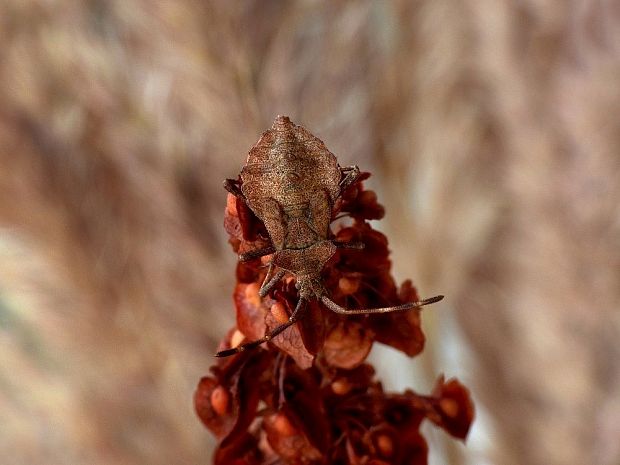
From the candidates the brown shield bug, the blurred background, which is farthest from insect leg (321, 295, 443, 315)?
the blurred background

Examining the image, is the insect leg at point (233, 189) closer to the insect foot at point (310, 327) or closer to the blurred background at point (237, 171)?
the insect foot at point (310, 327)

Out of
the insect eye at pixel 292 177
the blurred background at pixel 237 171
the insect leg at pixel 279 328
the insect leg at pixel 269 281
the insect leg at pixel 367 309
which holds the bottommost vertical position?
the insect leg at pixel 279 328

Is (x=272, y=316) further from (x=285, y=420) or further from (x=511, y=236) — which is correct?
(x=511, y=236)

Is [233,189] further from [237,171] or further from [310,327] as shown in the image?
[237,171]

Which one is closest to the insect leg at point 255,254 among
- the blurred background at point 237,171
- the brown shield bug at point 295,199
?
the brown shield bug at point 295,199

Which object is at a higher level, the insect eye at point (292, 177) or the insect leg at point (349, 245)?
the insect eye at point (292, 177)

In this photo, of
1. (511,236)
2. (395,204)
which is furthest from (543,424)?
(395,204)

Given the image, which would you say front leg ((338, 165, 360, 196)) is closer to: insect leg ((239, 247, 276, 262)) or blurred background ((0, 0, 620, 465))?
insect leg ((239, 247, 276, 262))
